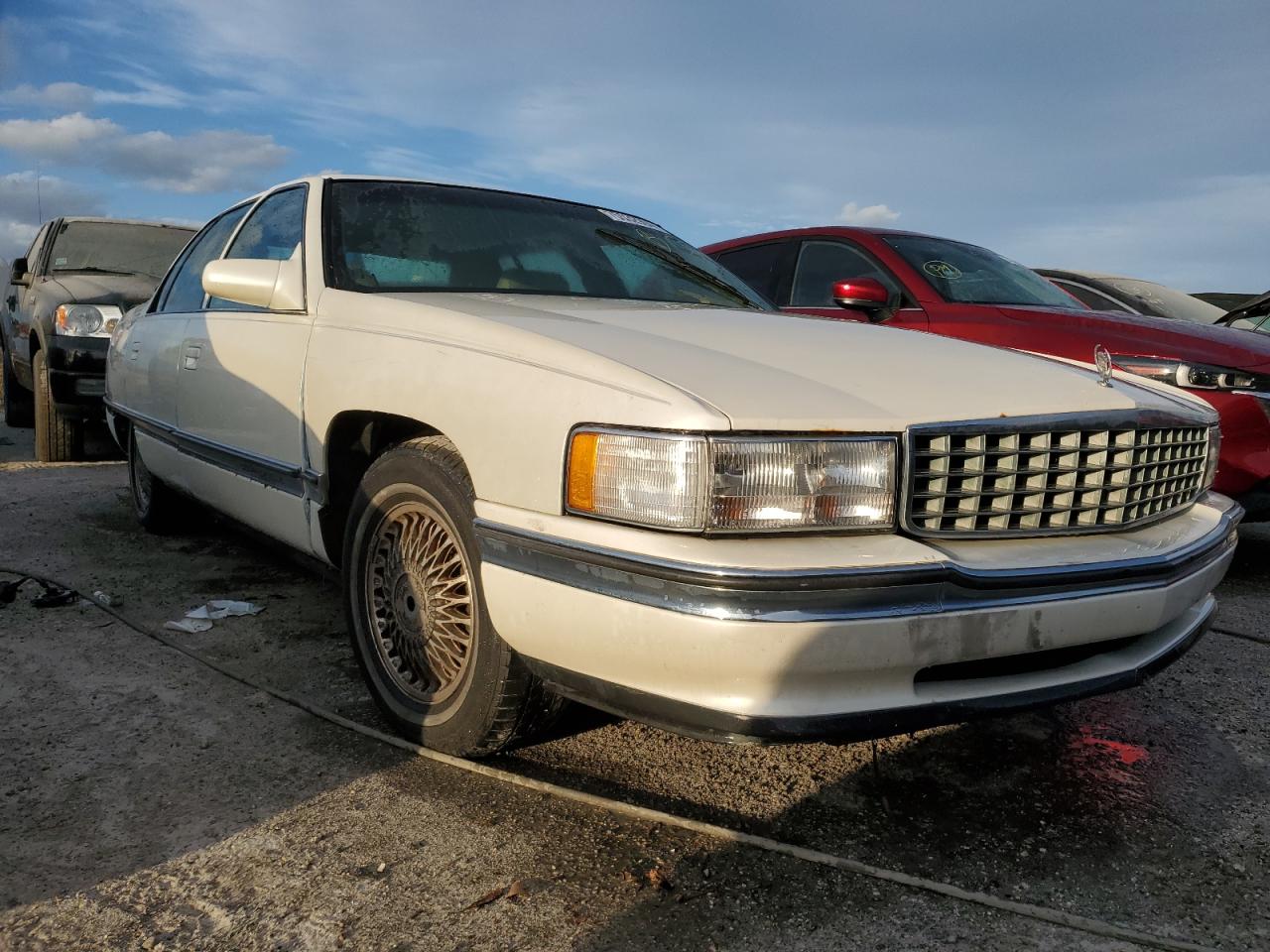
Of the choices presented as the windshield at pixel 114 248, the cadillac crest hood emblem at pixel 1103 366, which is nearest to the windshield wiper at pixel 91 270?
the windshield at pixel 114 248

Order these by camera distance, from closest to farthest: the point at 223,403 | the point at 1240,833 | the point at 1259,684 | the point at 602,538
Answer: the point at 602,538 → the point at 1240,833 → the point at 1259,684 → the point at 223,403

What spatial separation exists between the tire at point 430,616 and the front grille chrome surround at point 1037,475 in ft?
3.02

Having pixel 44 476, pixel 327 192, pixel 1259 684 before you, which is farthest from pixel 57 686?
pixel 44 476

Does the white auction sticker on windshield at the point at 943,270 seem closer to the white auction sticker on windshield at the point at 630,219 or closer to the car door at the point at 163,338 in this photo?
the white auction sticker on windshield at the point at 630,219

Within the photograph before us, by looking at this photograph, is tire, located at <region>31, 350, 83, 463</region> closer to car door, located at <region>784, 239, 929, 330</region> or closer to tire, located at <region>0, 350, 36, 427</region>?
tire, located at <region>0, 350, 36, 427</region>

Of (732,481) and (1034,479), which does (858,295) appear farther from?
(732,481)

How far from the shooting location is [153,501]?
4.64 metres

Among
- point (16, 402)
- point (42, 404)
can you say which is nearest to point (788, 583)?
point (42, 404)

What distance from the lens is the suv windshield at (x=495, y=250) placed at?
3.05 m

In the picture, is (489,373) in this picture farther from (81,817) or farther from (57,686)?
(57,686)

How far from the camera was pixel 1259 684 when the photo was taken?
10.5 ft

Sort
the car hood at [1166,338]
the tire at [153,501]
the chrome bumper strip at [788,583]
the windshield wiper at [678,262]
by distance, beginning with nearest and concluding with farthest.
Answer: the chrome bumper strip at [788,583], the windshield wiper at [678,262], the car hood at [1166,338], the tire at [153,501]

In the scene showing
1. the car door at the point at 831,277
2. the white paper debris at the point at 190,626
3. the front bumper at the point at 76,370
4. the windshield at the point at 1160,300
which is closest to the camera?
the white paper debris at the point at 190,626

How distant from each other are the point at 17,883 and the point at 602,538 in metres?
1.26
